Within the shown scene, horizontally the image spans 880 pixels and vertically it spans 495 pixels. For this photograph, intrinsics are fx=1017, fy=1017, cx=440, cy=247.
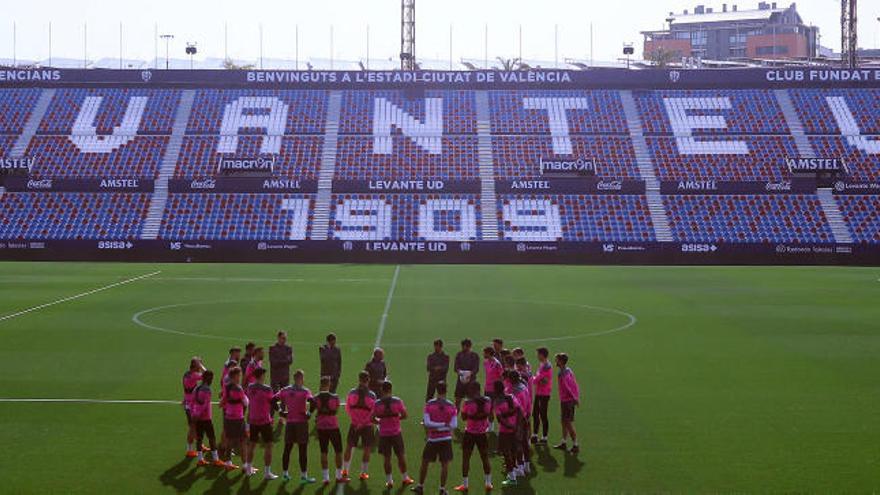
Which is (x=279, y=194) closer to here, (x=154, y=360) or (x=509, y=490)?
(x=154, y=360)

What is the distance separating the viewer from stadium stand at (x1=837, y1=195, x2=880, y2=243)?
59344 mm

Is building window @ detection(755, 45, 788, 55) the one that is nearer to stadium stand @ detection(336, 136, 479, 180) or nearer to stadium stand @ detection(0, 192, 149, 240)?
stadium stand @ detection(336, 136, 479, 180)

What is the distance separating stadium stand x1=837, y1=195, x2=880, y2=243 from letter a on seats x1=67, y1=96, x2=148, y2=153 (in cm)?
4626

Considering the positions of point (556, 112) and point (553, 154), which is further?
point (556, 112)

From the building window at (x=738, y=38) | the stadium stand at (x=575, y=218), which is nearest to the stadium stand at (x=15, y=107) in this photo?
the stadium stand at (x=575, y=218)

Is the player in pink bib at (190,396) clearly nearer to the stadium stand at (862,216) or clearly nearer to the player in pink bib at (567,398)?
the player in pink bib at (567,398)

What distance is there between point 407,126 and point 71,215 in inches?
902

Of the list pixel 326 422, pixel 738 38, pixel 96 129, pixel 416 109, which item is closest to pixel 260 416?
pixel 326 422

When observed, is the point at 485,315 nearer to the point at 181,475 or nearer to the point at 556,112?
the point at 181,475

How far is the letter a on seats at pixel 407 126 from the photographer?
68562mm

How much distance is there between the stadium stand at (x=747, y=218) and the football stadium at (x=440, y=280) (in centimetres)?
23

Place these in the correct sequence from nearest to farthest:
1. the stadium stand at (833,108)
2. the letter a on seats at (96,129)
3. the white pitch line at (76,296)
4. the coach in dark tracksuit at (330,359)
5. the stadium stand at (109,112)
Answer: the coach in dark tracksuit at (330,359), the white pitch line at (76,296), the letter a on seats at (96,129), the stadium stand at (833,108), the stadium stand at (109,112)

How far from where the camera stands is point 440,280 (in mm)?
46188

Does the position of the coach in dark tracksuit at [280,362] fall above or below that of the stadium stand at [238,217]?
below
